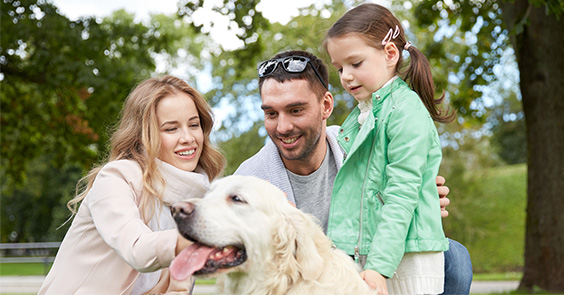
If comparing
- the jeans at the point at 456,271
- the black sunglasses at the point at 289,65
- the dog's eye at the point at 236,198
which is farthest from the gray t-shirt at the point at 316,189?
the dog's eye at the point at 236,198

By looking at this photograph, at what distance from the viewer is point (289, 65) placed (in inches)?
178

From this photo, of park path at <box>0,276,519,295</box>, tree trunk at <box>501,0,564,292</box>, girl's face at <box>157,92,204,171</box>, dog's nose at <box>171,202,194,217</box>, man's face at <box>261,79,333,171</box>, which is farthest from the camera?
park path at <box>0,276,519,295</box>

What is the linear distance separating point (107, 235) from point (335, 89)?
15575 millimetres

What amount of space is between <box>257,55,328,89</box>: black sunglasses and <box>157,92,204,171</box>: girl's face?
74 centimetres

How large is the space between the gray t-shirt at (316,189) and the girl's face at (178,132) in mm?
885

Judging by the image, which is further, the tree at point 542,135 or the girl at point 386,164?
the tree at point 542,135

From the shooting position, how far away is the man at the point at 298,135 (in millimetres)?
4363

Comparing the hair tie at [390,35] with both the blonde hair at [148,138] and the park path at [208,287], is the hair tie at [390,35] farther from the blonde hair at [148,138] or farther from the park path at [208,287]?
the park path at [208,287]

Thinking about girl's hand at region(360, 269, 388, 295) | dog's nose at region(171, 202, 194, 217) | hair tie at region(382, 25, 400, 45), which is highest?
hair tie at region(382, 25, 400, 45)

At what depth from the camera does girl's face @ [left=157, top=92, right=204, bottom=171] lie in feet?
13.3

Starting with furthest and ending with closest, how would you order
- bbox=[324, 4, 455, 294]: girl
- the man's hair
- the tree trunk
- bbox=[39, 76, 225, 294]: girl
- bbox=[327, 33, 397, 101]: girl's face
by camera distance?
1. the tree trunk
2. the man's hair
3. bbox=[327, 33, 397, 101]: girl's face
4. bbox=[39, 76, 225, 294]: girl
5. bbox=[324, 4, 455, 294]: girl

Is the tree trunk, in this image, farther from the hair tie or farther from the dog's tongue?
the dog's tongue

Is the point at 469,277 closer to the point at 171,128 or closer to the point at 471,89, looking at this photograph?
the point at 171,128

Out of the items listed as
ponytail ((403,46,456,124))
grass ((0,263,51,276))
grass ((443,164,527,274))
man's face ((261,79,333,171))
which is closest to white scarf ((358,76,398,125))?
ponytail ((403,46,456,124))
